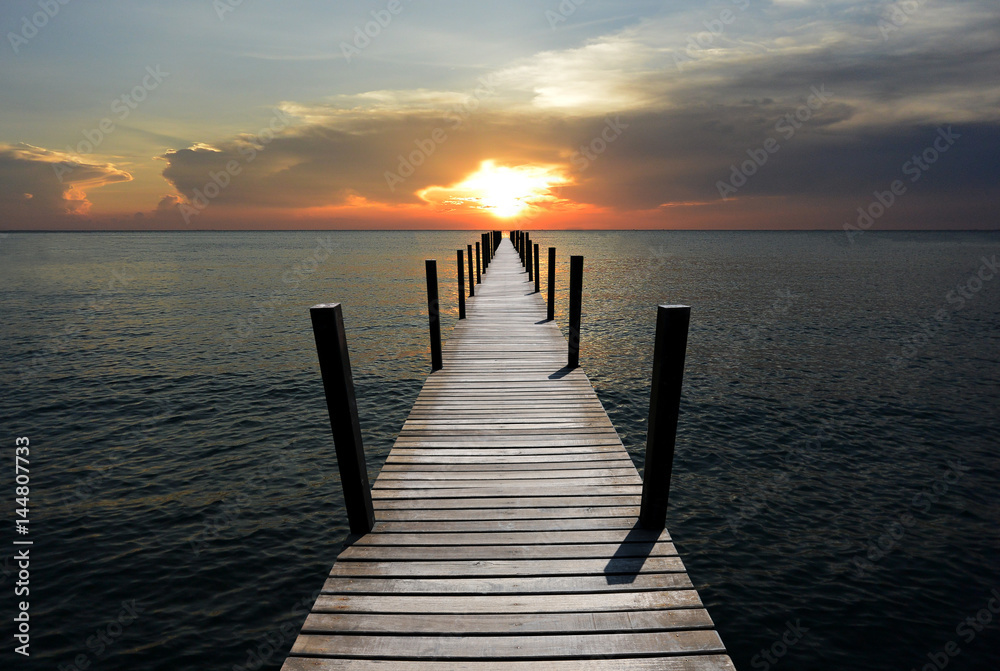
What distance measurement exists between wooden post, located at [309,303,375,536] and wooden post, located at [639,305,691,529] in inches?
89.5

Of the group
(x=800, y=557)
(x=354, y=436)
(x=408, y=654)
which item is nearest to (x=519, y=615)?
(x=408, y=654)

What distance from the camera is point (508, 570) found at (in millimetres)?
3783

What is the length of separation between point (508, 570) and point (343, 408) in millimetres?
1739

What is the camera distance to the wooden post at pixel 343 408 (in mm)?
3812

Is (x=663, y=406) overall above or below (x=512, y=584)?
above

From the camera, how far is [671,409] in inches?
158

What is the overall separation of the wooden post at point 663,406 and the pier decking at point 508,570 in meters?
0.29
